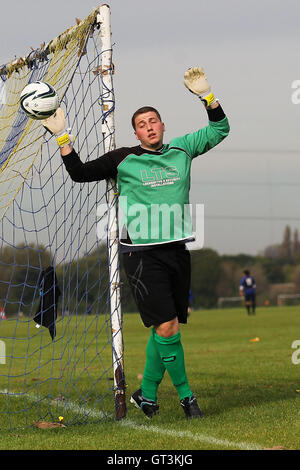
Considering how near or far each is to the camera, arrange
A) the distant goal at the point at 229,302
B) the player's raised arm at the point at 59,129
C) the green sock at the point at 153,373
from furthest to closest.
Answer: the distant goal at the point at 229,302 → the green sock at the point at 153,373 → the player's raised arm at the point at 59,129

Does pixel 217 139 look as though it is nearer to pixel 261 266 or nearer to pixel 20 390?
pixel 20 390

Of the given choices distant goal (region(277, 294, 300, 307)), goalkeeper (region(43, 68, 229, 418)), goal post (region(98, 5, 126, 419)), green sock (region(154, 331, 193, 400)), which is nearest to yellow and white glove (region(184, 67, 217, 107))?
goalkeeper (region(43, 68, 229, 418))

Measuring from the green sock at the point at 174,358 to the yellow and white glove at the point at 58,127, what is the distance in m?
1.57

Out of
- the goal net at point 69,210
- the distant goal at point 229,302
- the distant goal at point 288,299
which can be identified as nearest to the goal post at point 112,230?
the goal net at point 69,210

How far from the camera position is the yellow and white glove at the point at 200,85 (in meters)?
5.75

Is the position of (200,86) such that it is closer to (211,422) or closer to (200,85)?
(200,85)

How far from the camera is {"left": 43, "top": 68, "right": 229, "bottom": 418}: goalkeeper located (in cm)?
557

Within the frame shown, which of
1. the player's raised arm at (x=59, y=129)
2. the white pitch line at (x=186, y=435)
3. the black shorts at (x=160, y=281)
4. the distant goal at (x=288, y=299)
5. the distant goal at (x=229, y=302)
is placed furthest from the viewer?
the distant goal at (x=229, y=302)

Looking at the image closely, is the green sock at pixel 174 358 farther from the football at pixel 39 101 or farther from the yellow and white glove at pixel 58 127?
the football at pixel 39 101

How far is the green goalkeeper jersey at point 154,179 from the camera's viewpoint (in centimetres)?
561

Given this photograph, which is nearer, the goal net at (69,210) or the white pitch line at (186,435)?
the white pitch line at (186,435)

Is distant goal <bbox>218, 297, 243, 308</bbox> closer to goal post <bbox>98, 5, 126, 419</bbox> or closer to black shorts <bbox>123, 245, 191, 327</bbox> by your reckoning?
goal post <bbox>98, 5, 126, 419</bbox>

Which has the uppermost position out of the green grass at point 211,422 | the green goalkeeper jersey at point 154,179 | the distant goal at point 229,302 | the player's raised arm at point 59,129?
the player's raised arm at point 59,129

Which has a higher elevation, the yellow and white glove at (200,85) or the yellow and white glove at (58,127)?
the yellow and white glove at (200,85)
